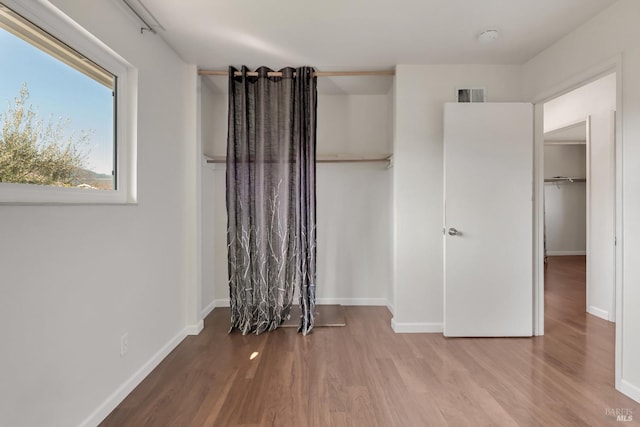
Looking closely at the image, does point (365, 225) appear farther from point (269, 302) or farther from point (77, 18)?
point (77, 18)

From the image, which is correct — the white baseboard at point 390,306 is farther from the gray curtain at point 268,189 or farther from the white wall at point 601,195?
the white wall at point 601,195

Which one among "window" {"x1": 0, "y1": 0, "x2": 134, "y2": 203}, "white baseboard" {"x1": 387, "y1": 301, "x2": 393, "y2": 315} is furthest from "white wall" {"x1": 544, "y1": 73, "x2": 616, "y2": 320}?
"window" {"x1": 0, "y1": 0, "x2": 134, "y2": 203}

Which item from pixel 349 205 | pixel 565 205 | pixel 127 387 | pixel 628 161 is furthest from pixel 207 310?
pixel 565 205

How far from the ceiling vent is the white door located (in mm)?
190

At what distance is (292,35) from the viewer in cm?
252

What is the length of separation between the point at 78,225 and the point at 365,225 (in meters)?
2.80

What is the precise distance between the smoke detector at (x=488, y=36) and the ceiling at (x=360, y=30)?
0.04 meters

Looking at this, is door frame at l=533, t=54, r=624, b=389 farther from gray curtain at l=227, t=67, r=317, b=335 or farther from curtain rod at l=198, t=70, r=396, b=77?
gray curtain at l=227, t=67, r=317, b=335

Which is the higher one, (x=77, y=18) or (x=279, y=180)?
(x=77, y=18)

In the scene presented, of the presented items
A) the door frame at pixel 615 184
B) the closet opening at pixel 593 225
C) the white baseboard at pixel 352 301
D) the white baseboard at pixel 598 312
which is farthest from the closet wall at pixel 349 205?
the white baseboard at pixel 598 312

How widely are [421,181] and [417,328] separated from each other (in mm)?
1396

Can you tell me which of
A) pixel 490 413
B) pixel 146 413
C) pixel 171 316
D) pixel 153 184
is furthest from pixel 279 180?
pixel 490 413

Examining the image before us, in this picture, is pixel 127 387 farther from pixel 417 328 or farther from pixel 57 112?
pixel 417 328

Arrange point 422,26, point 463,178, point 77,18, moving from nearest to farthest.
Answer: point 77,18 → point 422,26 → point 463,178
